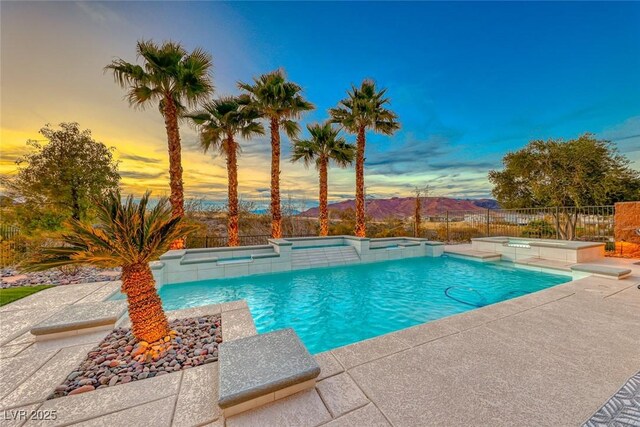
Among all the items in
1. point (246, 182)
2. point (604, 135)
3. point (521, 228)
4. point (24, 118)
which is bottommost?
point (521, 228)

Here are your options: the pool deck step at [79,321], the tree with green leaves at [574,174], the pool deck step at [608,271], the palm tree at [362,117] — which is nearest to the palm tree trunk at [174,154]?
the pool deck step at [79,321]

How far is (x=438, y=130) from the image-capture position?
14.9 metres

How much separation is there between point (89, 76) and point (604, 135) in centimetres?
2071

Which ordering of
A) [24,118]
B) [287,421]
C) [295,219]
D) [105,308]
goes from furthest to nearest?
1. [295,219]
2. [24,118]
3. [105,308]
4. [287,421]

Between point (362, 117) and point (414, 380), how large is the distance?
10.9m

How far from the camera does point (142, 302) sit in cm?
248

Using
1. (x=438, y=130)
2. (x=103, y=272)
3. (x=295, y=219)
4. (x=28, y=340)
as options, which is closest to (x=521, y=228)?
(x=438, y=130)

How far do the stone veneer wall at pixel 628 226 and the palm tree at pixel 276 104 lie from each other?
11.5m

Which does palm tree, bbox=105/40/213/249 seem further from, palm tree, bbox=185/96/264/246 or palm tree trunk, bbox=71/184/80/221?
palm tree trunk, bbox=71/184/80/221

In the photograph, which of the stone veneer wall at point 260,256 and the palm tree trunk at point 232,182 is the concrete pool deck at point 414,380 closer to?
the stone veneer wall at point 260,256

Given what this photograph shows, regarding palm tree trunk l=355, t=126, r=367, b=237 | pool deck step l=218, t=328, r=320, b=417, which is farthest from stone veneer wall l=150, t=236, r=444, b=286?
pool deck step l=218, t=328, r=320, b=417

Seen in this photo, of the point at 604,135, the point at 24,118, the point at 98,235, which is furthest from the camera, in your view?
the point at 604,135

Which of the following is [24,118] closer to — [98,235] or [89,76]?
[89,76]

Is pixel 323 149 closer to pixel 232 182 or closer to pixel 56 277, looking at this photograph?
pixel 232 182
